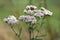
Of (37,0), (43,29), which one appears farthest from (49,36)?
(37,0)

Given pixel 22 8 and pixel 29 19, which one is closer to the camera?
pixel 29 19

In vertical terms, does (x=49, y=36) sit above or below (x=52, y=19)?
below

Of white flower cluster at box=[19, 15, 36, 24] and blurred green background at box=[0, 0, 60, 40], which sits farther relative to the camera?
blurred green background at box=[0, 0, 60, 40]

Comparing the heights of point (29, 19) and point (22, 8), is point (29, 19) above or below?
below

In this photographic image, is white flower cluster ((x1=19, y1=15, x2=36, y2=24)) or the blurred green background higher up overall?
the blurred green background

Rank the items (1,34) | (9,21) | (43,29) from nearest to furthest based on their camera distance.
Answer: (9,21)
(1,34)
(43,29)

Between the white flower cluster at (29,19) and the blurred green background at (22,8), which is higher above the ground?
the blurred green background at (22,8)

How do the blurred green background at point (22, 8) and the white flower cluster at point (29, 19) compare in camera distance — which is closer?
the white flower cluster at point (29, 19)

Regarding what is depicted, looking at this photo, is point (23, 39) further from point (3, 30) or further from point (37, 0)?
point (37, 0)
